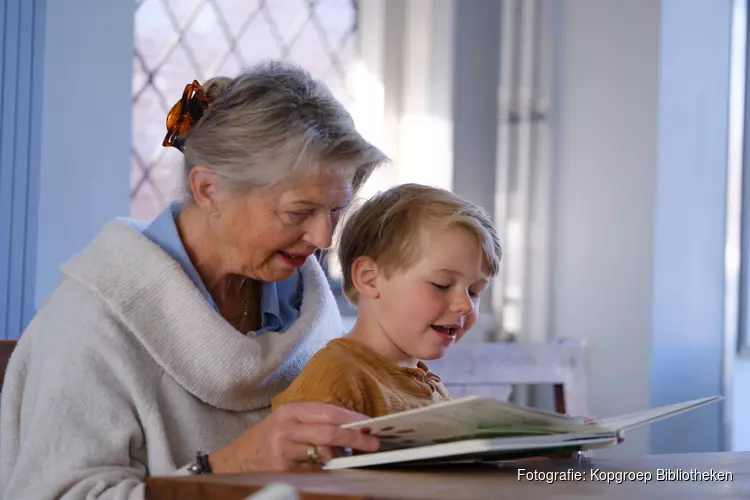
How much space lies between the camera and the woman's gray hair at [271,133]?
Result: 5.44 ft

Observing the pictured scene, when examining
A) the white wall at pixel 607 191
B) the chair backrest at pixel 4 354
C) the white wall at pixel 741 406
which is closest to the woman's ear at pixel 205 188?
the chair backrest at pixel 4 354

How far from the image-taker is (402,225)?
1.68 metres

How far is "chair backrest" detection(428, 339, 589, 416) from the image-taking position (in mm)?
2617

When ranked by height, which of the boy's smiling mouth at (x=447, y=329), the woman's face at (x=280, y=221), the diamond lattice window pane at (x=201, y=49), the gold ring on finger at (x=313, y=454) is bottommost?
the gold ring on finger at (x=313, y=454)

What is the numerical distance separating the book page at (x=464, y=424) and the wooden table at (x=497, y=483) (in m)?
0.04

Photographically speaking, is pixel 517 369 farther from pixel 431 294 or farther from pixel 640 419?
pixel 640 419

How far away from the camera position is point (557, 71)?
127 inches

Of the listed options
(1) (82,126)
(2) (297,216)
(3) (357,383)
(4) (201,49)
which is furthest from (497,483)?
(4) (201,49)

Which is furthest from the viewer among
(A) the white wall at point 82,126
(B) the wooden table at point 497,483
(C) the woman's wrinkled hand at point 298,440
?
(A) the white wall at point 82,126

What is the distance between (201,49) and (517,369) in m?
1.15

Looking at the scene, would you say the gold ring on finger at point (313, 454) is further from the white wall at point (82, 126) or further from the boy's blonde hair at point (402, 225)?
the white wall at point (82, 126)

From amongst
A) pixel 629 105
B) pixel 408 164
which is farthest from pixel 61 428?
pixel 629 105

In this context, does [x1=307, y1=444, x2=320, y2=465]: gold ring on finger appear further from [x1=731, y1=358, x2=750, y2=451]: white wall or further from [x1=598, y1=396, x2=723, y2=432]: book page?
[x1=731, y1=358, x2=750, y2=451]: white wall

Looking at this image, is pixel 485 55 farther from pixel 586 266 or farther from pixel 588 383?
pixel 588 383
